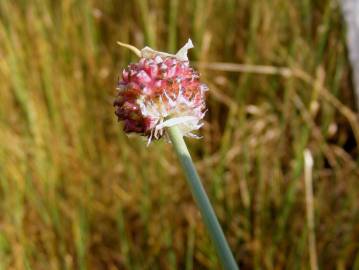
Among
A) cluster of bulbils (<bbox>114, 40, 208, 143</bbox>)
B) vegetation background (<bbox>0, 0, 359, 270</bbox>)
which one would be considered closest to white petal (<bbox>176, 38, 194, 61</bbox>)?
cluster of bulbils (<bbox>114, 40, 208, 143</bbox>)

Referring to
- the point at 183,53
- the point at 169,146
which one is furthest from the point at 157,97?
the point at 169,146

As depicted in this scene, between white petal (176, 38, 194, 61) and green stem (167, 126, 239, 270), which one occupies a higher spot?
white petal (176, 38, 194, 61)

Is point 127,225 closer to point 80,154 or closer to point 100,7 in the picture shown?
point 80,154

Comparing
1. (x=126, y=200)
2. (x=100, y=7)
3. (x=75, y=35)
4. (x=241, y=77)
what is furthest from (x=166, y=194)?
(x=100, y=7)

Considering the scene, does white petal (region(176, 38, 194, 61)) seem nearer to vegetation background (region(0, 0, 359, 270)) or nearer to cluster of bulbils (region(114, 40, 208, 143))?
cluster of bulbils (region(114, 40, 208, 143))

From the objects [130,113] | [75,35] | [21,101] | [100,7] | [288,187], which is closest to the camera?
[130,113]

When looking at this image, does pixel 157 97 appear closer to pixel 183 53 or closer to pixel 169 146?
pixel 183 53

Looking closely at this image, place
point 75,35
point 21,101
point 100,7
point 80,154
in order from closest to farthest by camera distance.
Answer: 1. point 80,154
2. point 21,101
3. point 75,35
4. point 100,7
